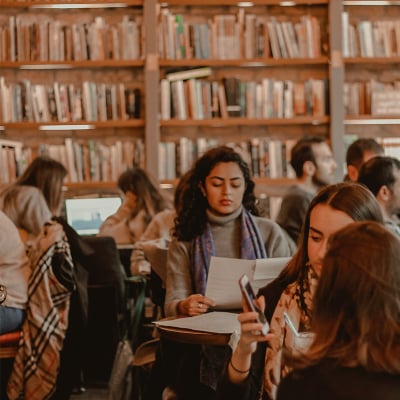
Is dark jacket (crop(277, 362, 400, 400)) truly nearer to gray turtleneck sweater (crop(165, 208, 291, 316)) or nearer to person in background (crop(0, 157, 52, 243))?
gray turtleneck sweater (crop(165, 208, 291, 316))

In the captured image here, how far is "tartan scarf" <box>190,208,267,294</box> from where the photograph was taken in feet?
12.1

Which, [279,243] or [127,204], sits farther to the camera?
[127,204]

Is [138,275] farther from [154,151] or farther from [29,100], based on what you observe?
[29,100]

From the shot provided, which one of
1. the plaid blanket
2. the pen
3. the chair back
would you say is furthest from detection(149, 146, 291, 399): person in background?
the chair back

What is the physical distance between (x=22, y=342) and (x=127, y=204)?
6.28ft

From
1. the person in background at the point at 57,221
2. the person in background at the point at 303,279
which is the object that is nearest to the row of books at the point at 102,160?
the person in background at the point at 57,221

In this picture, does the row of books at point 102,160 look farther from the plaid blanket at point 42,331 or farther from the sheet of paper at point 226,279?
the sheet of paper at point 226,279

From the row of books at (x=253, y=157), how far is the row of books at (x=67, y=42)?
2.42ft

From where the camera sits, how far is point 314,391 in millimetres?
1646

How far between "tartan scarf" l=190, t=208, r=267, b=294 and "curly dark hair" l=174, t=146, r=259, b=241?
0.05m

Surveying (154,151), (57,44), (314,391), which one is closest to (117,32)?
(57,44)

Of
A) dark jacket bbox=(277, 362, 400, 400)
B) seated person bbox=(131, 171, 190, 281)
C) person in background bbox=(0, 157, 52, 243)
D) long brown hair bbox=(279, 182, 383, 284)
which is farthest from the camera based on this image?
person in background bbox=(0, 157, 52, 243)

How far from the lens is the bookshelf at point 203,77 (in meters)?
6.81

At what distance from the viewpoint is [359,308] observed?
165 centimetres
